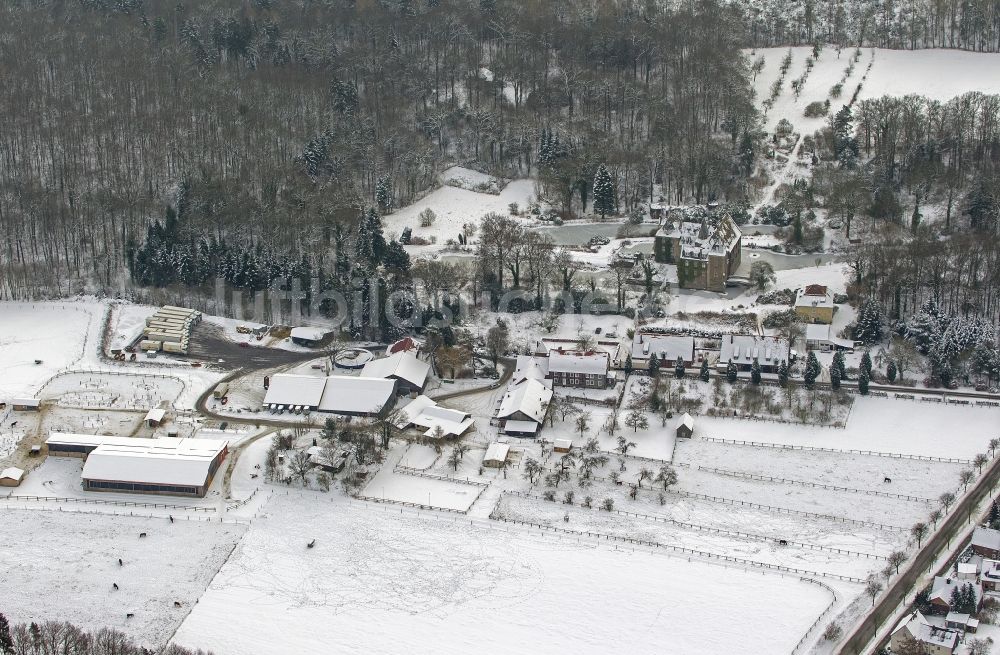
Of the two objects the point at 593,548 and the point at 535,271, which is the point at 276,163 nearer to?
the point at 535,271

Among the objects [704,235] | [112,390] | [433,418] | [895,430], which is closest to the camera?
[895,430]

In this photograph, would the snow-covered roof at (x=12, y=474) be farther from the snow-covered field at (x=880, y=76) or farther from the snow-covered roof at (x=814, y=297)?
the snow-covered field at (x=880, y=76)

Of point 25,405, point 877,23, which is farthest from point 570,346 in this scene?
point 877,23

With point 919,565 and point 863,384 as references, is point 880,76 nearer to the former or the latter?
point 863,384

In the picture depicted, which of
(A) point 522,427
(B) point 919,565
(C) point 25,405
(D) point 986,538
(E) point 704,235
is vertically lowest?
(B) point 919,565

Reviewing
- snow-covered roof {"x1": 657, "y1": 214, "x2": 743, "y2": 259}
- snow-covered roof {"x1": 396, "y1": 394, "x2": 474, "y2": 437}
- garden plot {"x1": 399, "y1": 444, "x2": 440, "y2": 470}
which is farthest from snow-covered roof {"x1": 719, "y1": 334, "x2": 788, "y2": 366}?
garden plot {"x1": 399, "y1": 444, "x2": 440, "y2": 470}

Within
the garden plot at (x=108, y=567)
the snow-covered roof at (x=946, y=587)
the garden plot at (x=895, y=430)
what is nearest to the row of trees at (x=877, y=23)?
the garden plot at (x=895, y=430)
